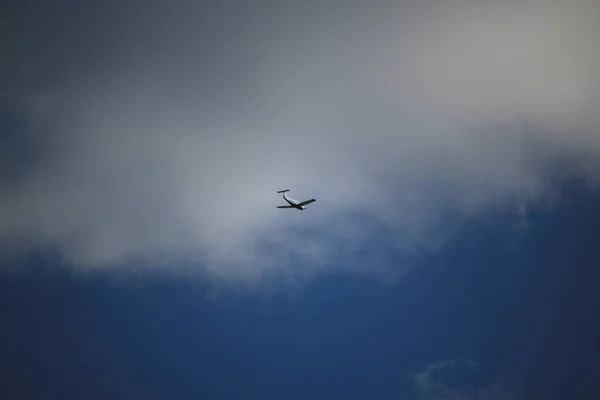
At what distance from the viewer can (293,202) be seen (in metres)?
98.1
